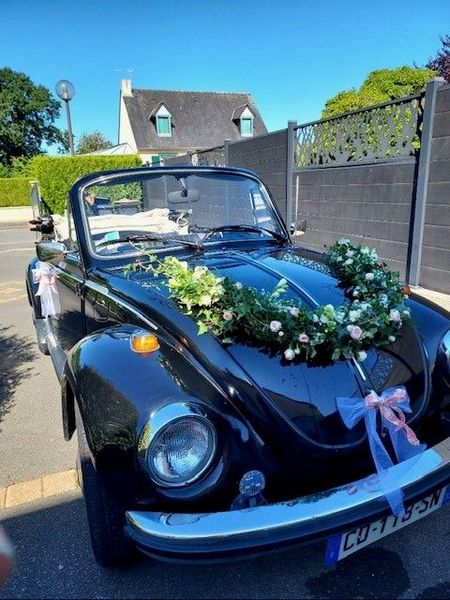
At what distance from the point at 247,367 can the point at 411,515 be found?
906mm

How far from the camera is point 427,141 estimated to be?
18.2 ft

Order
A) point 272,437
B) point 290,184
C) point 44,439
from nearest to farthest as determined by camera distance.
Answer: point 272,437 → point 44,439 → point 290,184

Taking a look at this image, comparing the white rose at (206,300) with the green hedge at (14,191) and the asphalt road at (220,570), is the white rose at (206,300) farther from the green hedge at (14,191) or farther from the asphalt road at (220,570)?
the green hedge at (14,191)

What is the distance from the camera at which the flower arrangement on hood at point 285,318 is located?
2023mm

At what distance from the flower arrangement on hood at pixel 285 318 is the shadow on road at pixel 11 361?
2354 mm

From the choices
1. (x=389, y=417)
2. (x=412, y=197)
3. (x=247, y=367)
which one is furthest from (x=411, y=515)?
(x=412, y=197)

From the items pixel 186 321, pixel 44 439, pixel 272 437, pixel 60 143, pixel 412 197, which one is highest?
pixel 60 143

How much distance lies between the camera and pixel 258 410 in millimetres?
1854

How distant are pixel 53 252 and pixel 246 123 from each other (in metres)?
38.1

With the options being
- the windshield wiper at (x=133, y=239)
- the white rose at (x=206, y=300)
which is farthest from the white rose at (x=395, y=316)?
A: the windshield wiper at (x=133, y=239)

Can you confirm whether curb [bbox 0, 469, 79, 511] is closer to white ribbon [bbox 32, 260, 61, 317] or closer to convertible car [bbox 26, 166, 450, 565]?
convertible car [bbox 26, 166, 450, 565]

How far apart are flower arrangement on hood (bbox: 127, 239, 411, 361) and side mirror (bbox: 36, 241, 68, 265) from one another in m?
1.64

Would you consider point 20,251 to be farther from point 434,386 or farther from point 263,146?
point 434,386

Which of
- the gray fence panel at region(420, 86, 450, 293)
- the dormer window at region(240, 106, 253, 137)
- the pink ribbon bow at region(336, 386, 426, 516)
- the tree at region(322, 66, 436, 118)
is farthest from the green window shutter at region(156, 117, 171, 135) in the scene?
the pink ribbon bow at region(336, 386, 426, 516)
